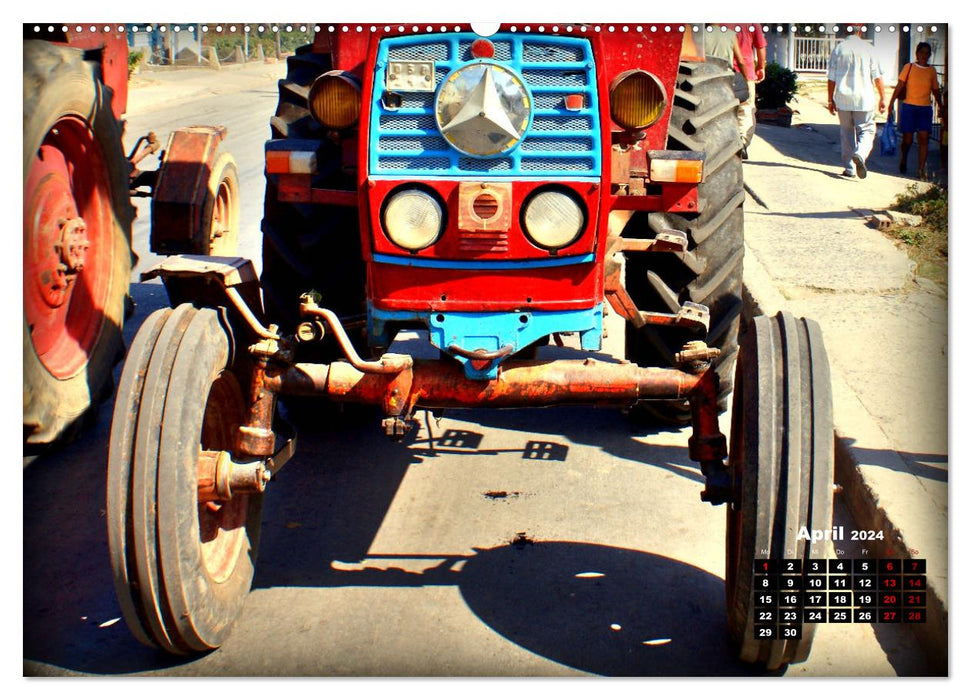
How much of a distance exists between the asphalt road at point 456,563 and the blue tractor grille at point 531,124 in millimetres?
1610

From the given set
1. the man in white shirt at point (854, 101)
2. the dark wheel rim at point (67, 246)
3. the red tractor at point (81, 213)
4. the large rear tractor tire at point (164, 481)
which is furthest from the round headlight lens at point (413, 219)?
the man in white shirt at point (854, 101)

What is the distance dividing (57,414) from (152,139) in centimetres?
222

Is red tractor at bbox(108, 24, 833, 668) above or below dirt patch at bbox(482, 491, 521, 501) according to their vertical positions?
above

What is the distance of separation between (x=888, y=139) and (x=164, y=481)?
9.86 m

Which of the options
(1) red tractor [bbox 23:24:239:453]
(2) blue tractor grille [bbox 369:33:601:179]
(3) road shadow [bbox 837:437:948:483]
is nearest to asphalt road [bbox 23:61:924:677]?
(3) road shadow [bbox 837:437:948:483]

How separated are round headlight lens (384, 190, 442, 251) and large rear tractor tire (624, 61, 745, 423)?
1626mm

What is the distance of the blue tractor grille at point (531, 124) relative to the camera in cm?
345

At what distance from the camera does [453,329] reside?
359cm

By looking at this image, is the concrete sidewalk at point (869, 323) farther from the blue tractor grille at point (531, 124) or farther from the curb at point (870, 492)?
the blue tractor grille at point (531, 124)

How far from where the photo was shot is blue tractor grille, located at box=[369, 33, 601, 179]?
345 centimetres

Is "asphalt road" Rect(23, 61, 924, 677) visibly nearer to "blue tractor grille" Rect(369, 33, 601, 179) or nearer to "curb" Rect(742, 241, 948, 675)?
"curb" Rect(742, 241, 948, 675)

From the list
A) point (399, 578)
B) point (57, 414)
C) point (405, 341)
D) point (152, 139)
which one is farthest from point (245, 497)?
point (152, 139)

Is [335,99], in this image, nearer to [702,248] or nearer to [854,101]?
[702,248]

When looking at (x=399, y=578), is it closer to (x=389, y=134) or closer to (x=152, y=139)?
(x=389, y=134)
